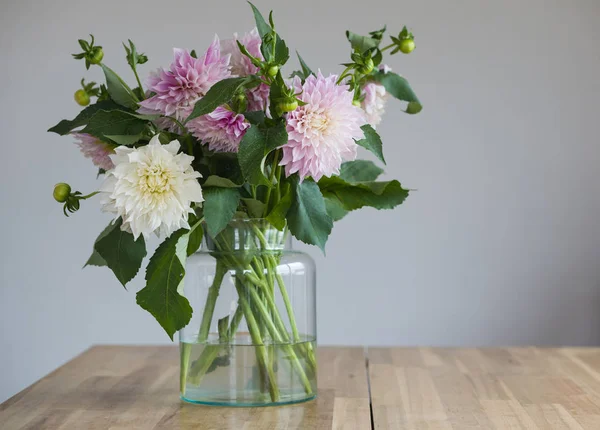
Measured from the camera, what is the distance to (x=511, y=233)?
2775 mm

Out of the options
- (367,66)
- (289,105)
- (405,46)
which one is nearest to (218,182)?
(289,105)

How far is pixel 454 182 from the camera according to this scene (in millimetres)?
2789

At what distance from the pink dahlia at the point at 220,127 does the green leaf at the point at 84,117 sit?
0.47 ft

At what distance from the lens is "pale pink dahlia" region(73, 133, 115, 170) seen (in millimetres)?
974

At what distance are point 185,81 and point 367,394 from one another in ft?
1.69

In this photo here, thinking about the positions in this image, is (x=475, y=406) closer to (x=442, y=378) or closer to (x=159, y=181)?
(x=442, y=378)

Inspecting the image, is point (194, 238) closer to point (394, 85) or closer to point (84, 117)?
point (84, 117)

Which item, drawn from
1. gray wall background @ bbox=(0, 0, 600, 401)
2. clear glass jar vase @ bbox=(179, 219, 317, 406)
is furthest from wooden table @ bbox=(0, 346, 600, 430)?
gray wall background @ bbox=(0, 0, 600, 401)

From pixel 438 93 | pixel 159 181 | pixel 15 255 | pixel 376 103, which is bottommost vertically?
pixel 15 255

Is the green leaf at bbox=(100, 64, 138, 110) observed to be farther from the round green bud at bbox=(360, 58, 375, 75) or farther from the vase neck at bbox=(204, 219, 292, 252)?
the round green bud at bbox=(360, 58, 375, 75)

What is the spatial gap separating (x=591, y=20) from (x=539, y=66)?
241 mm

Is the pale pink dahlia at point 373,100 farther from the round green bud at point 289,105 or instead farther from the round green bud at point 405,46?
the round green bud at point 289,105

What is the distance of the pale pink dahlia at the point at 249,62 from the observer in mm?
960

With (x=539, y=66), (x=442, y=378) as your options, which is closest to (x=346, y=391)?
(x=442, y=378)
